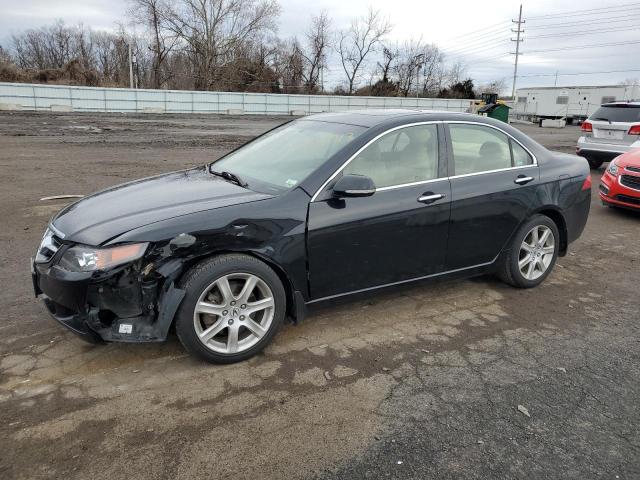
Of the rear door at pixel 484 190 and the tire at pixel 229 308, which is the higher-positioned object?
the rear door at pixel 484 190

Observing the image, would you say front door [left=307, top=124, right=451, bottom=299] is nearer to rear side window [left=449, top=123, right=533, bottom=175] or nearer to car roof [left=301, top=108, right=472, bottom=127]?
car roof [left=301, top=108, right=472, bottom=127]

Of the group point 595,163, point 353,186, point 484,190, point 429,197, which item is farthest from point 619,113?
point 353,186

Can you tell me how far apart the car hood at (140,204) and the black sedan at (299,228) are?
1cm

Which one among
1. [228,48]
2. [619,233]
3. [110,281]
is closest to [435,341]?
[110,281]

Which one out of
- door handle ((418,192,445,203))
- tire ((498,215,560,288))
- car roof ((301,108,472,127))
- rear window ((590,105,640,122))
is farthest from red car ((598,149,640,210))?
door handle ((418,192,445,203))

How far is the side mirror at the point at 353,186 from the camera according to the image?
11.2 feet

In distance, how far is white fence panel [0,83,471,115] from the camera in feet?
106

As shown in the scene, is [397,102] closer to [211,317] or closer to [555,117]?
[555,117]

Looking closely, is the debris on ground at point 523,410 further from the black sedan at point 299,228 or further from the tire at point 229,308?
the tire at point 229,308

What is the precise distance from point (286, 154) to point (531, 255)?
2.48 m

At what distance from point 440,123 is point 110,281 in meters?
2.81

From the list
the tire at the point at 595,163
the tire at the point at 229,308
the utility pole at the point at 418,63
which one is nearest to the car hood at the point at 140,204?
the tire at the point at 229,308

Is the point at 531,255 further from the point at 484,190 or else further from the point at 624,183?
the point at 624,183

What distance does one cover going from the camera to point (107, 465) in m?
2.43
